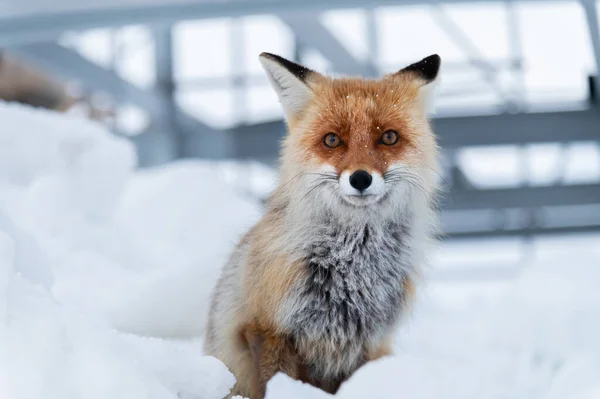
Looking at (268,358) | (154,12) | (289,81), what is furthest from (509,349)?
(154,12)

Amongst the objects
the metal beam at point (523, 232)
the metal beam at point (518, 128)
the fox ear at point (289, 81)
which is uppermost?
the fox ear at point (289, 81)

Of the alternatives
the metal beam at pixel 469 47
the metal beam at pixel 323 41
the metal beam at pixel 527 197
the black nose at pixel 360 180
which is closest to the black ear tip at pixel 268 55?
the black nose at pixel 360 180

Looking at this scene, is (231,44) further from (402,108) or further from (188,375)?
(188,375)

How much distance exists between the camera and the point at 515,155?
6.00 metres

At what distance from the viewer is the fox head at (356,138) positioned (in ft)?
4.93

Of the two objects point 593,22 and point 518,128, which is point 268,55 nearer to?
point 593,22

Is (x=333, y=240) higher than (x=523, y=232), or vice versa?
(x=333, y=240)

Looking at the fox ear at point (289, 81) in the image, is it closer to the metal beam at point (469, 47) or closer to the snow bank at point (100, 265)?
the snow bank at point (100, 265)

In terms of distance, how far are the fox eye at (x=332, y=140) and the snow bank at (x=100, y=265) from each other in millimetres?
540

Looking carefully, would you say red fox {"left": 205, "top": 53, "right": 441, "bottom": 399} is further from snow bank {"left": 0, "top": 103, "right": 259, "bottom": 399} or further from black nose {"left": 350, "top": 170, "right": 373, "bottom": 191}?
snow bank {"left": 0, "top": 103, "right": 259, "bottom": 399}

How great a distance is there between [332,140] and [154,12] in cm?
173

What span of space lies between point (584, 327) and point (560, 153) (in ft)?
13.4

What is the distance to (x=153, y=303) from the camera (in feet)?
7.30

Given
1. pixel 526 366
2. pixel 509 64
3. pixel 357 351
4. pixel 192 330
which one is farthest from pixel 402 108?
pixel 509 64
